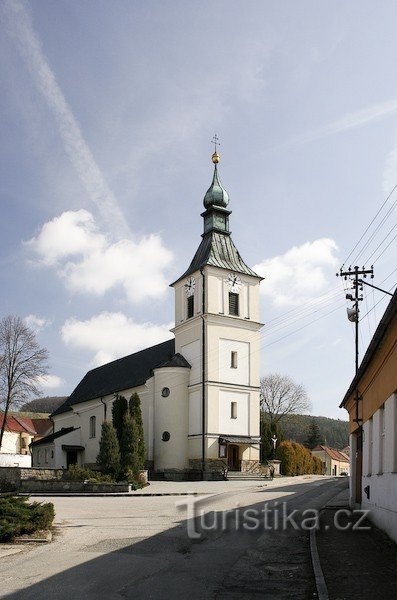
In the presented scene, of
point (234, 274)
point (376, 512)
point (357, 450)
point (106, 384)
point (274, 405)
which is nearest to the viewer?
point (376, 512)

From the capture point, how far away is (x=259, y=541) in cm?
1292

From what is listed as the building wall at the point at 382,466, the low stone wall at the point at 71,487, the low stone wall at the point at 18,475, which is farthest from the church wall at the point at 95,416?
the building wall at the point at 382,466

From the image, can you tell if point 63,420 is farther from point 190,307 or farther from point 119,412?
point 190,307

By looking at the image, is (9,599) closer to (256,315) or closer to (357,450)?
(357,450)

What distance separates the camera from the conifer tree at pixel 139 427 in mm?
39250

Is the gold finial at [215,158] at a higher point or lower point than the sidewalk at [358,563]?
higher

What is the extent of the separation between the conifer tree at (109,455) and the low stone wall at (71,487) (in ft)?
19.3

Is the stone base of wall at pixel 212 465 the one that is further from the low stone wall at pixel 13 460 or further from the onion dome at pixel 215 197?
the onion dome at pixel 215 197

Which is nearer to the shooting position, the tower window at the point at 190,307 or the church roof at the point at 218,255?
the church roof at the point at 218,255

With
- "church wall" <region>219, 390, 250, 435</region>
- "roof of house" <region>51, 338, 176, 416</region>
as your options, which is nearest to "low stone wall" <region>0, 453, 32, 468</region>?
"roof of house" <region>51, 338, 176, 416</region>

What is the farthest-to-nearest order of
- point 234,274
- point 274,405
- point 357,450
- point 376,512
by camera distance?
1. point 274,405
2. point 234,274
3. point 357,450
4. point 376,512

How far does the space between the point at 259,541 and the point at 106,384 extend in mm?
45816

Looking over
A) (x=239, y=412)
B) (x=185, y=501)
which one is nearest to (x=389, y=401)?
(x=185, y=501)

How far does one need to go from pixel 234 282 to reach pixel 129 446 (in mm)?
15022
